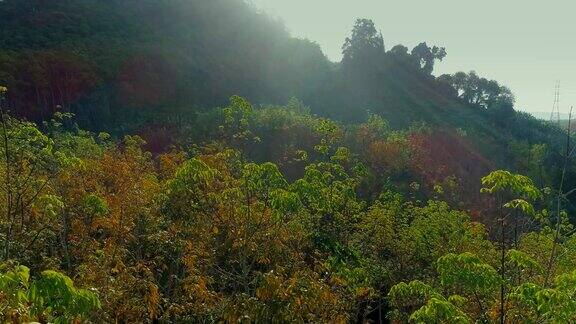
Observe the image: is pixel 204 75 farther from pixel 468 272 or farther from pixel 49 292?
pixel 49 292

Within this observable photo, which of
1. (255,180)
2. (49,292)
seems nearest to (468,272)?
(255,180)

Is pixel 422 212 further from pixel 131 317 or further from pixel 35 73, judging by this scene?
pixel 35 73

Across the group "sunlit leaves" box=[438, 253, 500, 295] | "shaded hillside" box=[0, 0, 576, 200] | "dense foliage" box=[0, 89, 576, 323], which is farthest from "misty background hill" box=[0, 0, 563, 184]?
"sunlit leaves" box=[438, 253, 500, 295]

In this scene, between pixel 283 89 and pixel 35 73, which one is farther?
pixel 283 89

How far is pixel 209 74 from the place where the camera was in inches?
2496

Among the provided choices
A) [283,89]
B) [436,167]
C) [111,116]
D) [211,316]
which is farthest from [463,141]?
[211,316]

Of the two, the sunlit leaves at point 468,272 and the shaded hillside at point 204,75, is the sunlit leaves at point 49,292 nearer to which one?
the sunlit leaves at point 468,272

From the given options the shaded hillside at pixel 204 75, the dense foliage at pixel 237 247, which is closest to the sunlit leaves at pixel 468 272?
the dense foliage at pixel 237 247

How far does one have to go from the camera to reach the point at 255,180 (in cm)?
1070

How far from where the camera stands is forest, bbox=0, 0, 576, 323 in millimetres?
8367

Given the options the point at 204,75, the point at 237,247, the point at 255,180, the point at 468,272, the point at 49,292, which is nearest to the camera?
the point at 49,292

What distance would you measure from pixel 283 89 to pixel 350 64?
1354 centimetres

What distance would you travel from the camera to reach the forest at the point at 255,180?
27.5ft

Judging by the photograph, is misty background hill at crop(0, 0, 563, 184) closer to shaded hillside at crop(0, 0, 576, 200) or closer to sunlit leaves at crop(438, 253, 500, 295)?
shaded hillside at crop(0, 0, 576, 200)
